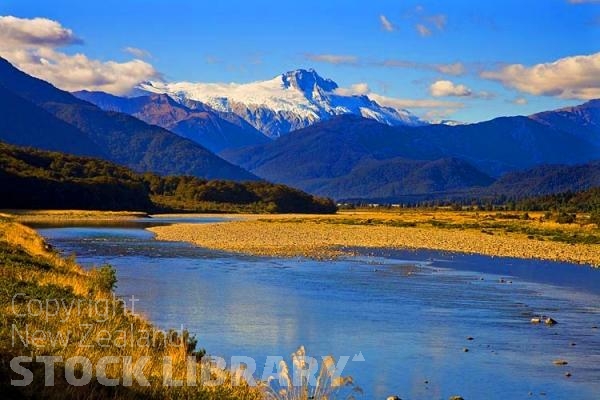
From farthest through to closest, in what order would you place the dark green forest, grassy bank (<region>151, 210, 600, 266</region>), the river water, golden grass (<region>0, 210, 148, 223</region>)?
1. the dark green forest
2. golden grass (<region>0, 210, 148, 223</region>)
3. grassy bank (<region>151, 210, 600, 266</region>)
4. the river water

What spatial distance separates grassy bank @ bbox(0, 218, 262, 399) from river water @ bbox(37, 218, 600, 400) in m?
3.13

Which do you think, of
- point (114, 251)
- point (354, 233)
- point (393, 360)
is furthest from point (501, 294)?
point (354, 233)

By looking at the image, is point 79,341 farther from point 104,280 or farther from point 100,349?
point 104,280

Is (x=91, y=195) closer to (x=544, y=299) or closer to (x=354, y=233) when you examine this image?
(x=354, y=233)

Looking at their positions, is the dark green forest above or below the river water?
above

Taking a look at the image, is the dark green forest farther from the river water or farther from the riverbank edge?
the river water

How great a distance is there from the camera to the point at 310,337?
88.1 ft

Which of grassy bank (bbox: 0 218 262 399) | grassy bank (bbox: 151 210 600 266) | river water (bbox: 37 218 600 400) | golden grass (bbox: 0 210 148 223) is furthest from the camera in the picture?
golden grass (bbox: 0 210 148 223)

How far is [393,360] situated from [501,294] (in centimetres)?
1852

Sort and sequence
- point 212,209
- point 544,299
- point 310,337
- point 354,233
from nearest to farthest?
1. point 310,337
2. point 544,299
3. point 354,233
4. point 212,209

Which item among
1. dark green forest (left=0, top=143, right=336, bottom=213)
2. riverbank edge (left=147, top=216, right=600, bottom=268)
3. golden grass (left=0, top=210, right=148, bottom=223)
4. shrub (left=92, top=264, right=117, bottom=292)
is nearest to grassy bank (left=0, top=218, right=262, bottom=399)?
shrub (left=92, top=264, right=117, bottom=292)

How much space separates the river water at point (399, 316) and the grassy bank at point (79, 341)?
3.13 metres

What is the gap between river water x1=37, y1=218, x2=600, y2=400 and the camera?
22.3 meters

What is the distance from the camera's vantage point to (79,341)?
17.4 m
